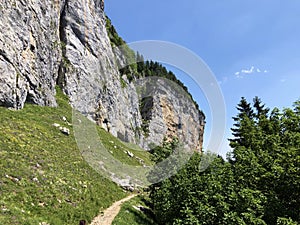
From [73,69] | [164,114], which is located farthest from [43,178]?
[164,114]

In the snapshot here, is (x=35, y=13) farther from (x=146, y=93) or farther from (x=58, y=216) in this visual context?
(x=146, y=93)

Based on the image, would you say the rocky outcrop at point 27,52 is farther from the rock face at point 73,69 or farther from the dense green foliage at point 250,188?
the dense green foliage at point 250,188

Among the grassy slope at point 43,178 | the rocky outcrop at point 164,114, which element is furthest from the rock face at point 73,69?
the grassy slope at point 43,178

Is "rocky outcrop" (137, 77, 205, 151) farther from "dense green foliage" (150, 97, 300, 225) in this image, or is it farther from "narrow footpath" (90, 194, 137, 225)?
"dense green foliage" (150, 97, 300, 225)

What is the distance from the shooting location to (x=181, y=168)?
2656 cm

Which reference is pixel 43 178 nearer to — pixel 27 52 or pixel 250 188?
pixel 250 188

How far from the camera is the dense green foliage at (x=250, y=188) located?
629 inches

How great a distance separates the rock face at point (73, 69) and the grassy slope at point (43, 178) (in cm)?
702

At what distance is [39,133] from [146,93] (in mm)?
88777

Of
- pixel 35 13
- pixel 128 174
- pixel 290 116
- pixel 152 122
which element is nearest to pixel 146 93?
pixel 152 122

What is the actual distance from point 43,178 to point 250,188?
54.2 feet

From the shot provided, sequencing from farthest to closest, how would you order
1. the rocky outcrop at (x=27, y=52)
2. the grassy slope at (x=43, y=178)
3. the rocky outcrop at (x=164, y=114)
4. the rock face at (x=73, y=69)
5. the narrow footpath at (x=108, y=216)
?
1. the rocky outcrop at (x=164, y=114)
2. the rock face at (x=73, y=69)
3. the rocky outcrop at (x=27, y=52)
4. the narrow footpath at (x=108, y=216)
5. the grassy slope at (x=43, y=178)

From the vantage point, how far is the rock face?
38.9 metres

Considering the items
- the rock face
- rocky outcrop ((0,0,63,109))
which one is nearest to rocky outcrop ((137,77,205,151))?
the rock face
